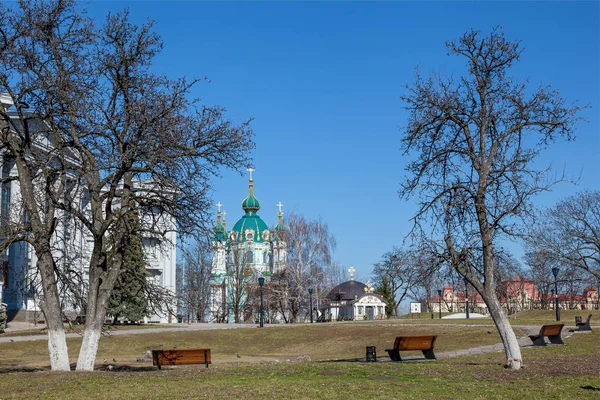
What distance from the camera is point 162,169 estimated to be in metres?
17.2

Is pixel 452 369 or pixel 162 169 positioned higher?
pixel 162 169

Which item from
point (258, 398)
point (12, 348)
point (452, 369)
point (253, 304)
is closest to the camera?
point (258, 398)

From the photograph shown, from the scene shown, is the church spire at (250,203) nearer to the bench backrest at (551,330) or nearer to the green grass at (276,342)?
the green grass at (276,342)

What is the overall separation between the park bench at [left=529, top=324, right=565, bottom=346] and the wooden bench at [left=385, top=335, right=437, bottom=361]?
14.3ft

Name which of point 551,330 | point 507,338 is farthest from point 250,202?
point 507,338

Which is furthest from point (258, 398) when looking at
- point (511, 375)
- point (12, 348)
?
point (12, 348)

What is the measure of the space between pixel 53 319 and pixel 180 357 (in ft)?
11.5

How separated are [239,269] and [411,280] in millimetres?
60917

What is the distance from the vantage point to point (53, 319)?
54.8 feet

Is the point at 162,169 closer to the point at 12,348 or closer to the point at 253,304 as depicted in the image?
the point at 12,348

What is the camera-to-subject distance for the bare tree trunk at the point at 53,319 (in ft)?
54.0

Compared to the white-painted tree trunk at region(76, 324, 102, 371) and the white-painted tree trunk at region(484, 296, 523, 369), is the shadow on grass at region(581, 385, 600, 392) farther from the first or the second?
the white-painted tree trunk at region(76, 324, 102, 371)

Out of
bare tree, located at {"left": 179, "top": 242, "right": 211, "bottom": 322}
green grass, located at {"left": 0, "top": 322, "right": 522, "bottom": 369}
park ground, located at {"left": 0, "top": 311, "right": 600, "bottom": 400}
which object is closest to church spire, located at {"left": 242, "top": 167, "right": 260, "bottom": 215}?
bare tree, located at {"left": 179, "top": 242, "right": 211, "bottom": 322}

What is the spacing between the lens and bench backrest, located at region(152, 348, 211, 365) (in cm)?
1852
